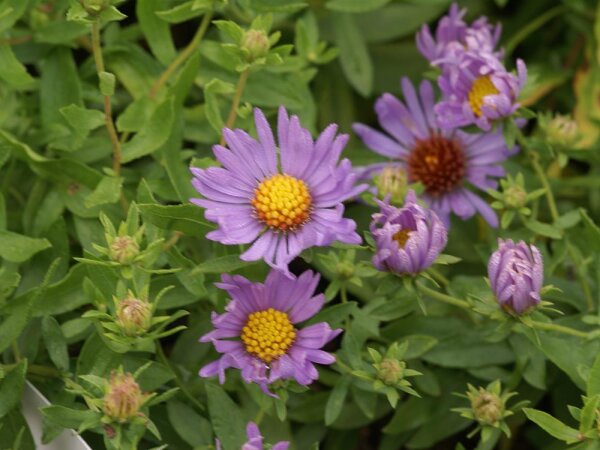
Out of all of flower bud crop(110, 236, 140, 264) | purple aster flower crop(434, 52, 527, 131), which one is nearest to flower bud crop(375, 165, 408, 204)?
purple aster flower crop(434, 52, 527, 131)

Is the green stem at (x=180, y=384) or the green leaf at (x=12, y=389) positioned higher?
the green leaf at (x=12, y=389)

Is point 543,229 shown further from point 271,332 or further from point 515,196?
point 271,332

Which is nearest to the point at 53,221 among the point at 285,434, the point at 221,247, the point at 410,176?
the point at 221,247

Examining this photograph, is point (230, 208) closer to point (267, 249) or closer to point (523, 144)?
point (267, 249)

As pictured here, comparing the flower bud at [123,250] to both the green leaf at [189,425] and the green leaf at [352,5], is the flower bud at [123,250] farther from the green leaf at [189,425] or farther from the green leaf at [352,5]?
the green leaf at [352,5]

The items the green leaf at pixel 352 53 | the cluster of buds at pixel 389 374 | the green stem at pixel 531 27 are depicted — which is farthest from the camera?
the green stem at pixel 531 27

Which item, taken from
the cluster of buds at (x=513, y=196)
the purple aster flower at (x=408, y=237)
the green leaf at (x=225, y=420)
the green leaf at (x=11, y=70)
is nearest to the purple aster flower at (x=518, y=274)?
the purple aster flower at (x=408, y=237)

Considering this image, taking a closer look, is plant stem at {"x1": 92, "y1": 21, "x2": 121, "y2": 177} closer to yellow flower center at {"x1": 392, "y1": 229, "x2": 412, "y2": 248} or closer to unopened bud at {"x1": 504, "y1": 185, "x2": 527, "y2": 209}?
yellow flower center at {"x1": 392, "y1": 229, "x2": 412, "y2": 248}
